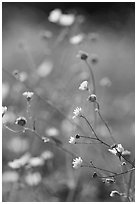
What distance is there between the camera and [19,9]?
6930mm

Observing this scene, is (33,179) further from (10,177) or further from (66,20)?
(66,20)

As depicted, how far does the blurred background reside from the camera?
2238 millimetres

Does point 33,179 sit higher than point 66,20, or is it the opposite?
point 66,20

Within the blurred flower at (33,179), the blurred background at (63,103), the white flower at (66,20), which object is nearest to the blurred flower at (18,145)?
the blurred background at (63,103)

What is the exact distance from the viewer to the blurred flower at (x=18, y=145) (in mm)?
2584

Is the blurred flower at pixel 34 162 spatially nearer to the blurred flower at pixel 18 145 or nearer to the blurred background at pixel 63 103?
the blurred background at pixel 63 103

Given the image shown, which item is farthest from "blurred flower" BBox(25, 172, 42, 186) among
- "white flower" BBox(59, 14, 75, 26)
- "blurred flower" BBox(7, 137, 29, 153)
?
"white flower" BBox(59, 14, 75, 26)

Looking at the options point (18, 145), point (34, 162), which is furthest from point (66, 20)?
point (34, 162)

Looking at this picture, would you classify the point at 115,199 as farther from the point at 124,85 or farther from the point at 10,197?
the point at 124,85

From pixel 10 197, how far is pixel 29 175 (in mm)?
187

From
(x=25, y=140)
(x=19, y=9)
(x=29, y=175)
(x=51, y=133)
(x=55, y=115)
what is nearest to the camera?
(x=29, y=175)

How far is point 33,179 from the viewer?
6.82 feet

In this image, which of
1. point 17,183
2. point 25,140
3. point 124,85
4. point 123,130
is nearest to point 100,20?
point 124,85

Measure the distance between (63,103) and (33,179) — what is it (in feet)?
2.08
